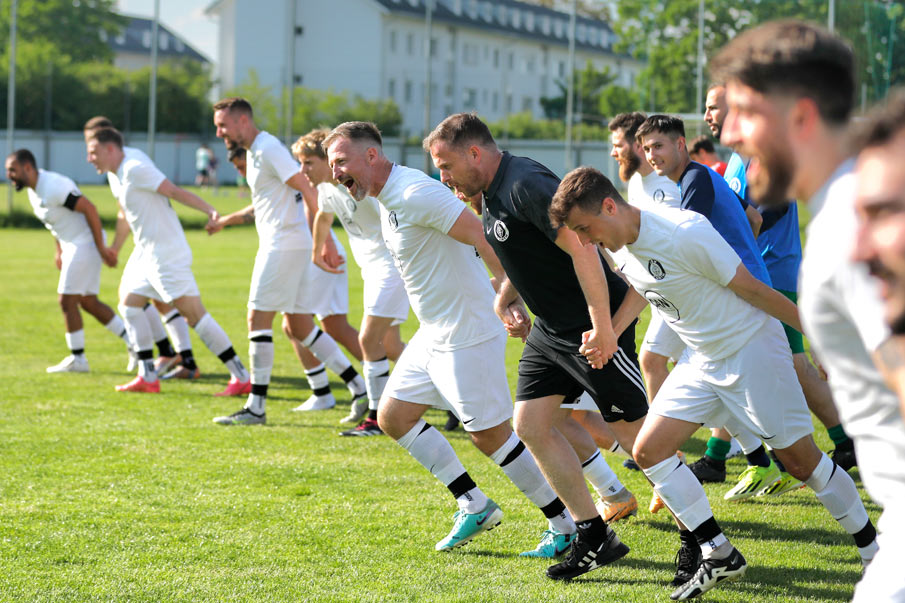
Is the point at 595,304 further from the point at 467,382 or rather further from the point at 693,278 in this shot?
the point at 467,382

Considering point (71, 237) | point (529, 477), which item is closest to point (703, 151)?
point (529, 477)

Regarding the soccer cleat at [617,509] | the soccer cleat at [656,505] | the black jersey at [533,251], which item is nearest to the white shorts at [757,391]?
the black jersey at [533,251]

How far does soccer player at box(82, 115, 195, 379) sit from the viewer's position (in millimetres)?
10109

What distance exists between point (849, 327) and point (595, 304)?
2.31m

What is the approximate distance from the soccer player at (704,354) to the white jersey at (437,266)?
94cm

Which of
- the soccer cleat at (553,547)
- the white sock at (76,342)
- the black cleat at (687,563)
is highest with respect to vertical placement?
the white sock at (76,342)

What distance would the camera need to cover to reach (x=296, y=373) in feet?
36.4

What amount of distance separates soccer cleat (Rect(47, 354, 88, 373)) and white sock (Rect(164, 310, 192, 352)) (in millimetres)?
1122

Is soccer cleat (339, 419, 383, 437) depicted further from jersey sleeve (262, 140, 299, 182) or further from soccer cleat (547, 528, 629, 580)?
soccer cleat (547, 528, 629, 580)

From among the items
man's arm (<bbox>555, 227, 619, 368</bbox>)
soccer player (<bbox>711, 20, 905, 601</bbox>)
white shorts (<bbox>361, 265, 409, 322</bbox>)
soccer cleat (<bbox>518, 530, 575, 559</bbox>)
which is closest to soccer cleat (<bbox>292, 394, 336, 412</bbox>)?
white shorts (<bbox>361, 265, 409, 322</bbox>)

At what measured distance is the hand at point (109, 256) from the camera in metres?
10.7

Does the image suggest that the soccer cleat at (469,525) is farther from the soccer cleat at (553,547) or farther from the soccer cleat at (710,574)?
the soccer cleat at (710,574)

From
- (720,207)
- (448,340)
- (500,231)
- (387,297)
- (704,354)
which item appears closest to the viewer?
(704,354)

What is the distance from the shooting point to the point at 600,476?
5.61 m
